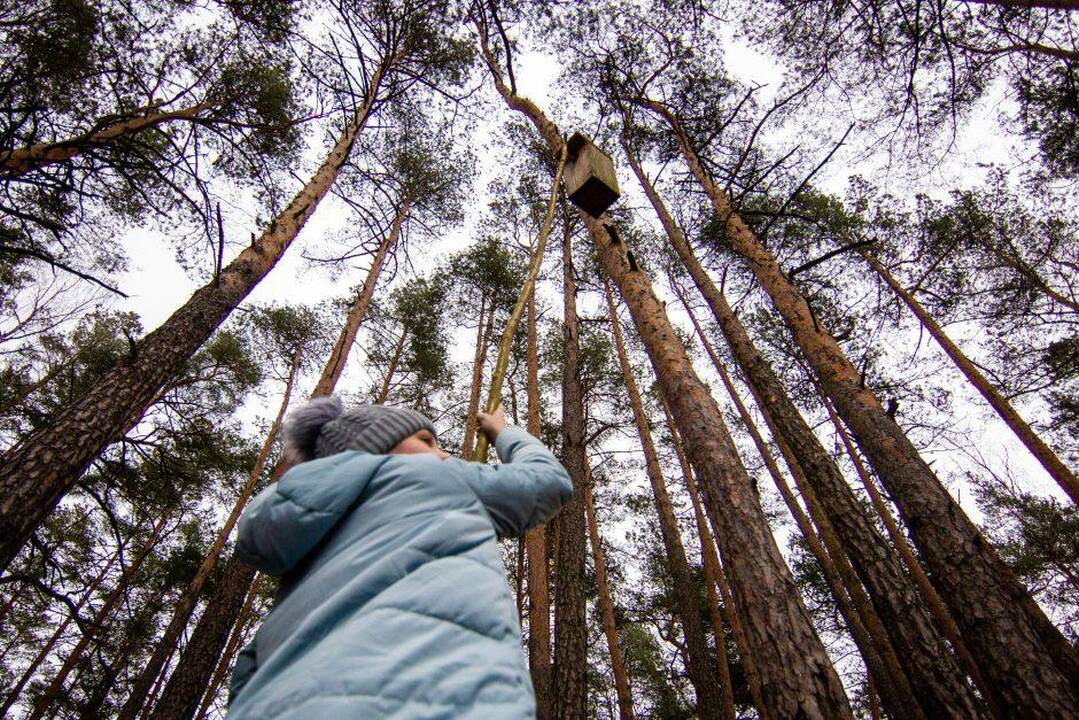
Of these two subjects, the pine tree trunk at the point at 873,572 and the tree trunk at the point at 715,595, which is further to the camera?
the tree trunk at the point at 715,595

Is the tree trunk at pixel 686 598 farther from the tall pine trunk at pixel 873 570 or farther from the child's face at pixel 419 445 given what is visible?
the child's face at pixel 419 445

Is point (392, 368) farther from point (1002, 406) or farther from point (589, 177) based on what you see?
point (1002, 406)

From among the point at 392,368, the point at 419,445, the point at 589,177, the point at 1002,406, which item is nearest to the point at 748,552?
the point at 419,445

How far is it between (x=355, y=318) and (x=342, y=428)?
777 cm

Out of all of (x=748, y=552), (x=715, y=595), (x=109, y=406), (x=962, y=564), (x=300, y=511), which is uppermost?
(x=715, y=595)

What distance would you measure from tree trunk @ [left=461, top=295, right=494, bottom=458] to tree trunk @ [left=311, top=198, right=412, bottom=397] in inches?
114

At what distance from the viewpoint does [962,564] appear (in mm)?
3365

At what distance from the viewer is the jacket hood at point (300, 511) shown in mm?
968

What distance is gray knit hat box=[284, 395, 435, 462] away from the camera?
1299mm

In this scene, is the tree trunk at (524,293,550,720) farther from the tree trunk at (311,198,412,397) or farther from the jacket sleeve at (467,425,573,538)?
the jacket sleeve at (467,425,573,538)

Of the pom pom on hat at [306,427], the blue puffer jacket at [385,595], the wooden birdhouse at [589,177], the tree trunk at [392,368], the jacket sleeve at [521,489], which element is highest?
the tree trunk at [392,368]

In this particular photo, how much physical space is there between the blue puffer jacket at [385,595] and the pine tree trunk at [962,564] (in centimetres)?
357

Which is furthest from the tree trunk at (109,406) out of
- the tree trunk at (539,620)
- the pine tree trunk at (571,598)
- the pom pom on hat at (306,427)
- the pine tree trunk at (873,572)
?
the pine tree trunk at (873,572)

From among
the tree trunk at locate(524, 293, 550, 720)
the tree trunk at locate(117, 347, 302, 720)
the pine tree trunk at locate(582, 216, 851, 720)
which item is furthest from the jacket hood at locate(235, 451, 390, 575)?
the tree trunk at locate(117, 347, 302, 720)
